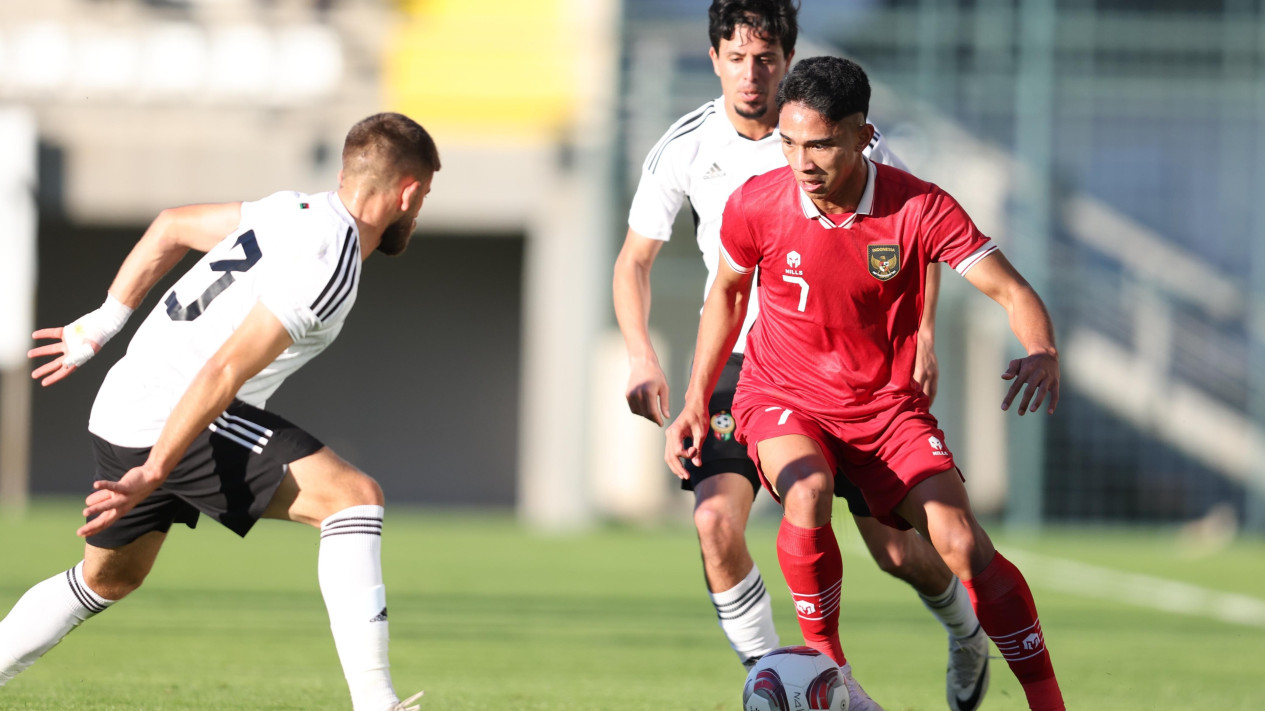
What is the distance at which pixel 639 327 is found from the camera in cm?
544

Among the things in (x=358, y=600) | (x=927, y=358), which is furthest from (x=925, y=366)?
(x=358, y=600)

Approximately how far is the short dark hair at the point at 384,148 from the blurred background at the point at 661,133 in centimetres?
1447

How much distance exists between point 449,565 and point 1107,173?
11491 millimetres

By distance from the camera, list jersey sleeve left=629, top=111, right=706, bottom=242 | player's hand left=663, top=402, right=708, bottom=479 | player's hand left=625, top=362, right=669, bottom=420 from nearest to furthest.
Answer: player's hand left=663, top=402, right=708, bottom=479 < player's hand left=625, top=362, right=669, bottom=420 < jersey sleeve left=629, top=111, right=706, bottom=242

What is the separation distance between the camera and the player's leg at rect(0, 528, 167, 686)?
4.74 metres

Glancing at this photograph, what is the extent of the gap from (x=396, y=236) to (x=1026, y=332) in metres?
1.85

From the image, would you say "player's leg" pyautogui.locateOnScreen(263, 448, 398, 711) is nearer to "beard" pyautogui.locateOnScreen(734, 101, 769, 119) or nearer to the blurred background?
"beard" pyautogui.locateOnScreen(734, 101, 769, 119)

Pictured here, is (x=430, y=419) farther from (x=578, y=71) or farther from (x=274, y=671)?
(x=274, y=671)

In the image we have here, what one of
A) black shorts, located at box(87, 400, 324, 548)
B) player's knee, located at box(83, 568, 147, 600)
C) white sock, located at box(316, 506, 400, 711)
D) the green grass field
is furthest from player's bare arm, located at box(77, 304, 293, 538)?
the green grass field

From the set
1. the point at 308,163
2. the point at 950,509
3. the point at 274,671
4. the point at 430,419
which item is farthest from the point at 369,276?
the point at 950,509

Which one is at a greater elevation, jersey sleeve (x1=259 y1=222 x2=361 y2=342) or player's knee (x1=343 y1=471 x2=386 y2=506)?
jersey sleeve (x1=259 y1=222 x2=361 y2=342)

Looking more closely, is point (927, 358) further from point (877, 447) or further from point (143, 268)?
point (143, 268)

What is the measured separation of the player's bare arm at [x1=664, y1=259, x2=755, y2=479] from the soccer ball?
670 mm

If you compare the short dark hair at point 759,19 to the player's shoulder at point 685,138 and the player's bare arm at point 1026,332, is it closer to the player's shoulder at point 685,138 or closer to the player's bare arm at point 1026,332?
the player's shoulder at point 685,138
